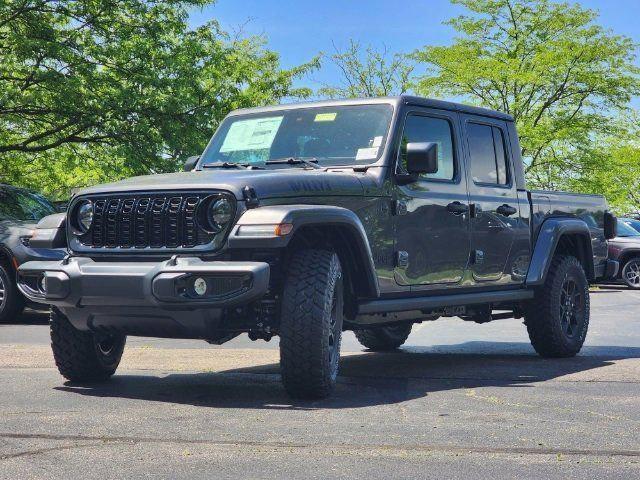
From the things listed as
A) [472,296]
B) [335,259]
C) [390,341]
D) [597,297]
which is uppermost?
[335,259]

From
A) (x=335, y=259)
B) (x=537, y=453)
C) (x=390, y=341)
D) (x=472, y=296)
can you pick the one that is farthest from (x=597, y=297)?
(x=537, y=453)

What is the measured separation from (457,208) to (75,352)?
2.98 m

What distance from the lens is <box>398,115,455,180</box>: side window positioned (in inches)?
310

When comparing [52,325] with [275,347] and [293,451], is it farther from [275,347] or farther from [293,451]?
[275,347]

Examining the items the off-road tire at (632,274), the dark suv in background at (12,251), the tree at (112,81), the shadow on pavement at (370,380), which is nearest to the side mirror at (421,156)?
the shadow on pavement at (370,380)

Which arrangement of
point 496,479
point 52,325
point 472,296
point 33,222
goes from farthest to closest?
point 33,222 → point 472,296 → point 52,325 → point 496,479

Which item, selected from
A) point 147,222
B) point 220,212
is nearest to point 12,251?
point 147,222

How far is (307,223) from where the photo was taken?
635cm

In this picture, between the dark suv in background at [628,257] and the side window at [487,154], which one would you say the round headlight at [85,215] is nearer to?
the side window at [487,154]

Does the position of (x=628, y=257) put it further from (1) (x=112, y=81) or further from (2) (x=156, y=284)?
(2) (x=156, y=284)

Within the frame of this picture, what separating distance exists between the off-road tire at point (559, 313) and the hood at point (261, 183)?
2962mm

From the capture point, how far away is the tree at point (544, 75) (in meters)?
37.3

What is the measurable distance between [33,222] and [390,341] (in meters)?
5.33

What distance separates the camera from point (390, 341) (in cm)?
1038
